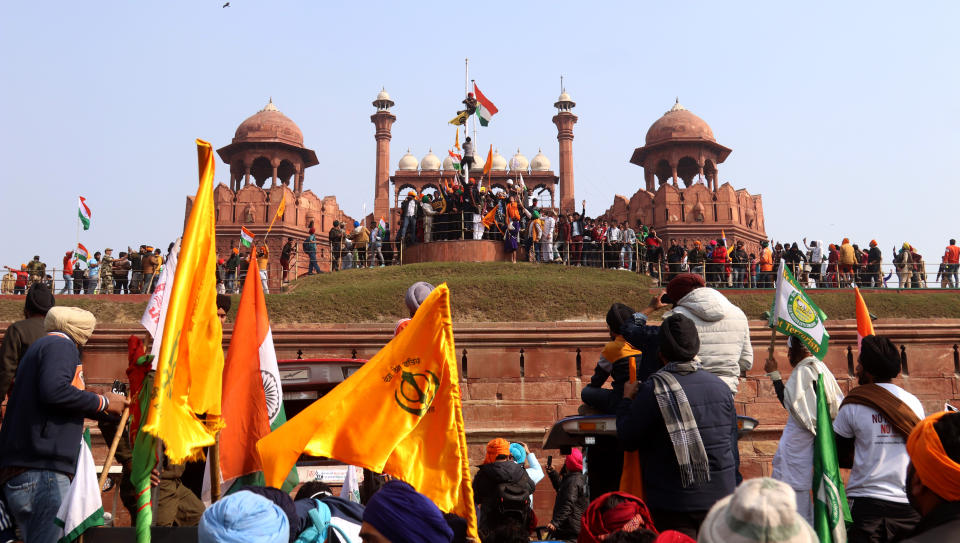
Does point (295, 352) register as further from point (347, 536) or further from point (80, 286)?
point (80, 286)

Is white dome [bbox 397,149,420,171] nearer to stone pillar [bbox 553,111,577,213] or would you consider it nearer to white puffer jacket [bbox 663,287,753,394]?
stone pillar [bbox 553,111,577,213]

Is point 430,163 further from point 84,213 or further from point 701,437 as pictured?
point 701,437

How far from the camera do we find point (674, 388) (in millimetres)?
3934

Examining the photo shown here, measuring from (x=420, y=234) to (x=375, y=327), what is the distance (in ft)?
33.9

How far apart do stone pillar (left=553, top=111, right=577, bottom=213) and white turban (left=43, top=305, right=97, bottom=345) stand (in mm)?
38461

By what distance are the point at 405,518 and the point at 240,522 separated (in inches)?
23.7

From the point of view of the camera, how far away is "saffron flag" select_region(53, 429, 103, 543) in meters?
4.05

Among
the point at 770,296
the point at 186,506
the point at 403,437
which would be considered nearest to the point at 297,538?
the point at 403,437

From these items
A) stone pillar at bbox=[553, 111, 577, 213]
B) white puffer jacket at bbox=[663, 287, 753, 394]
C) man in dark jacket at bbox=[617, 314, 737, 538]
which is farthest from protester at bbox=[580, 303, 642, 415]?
stone pillar at bbox=[553, 111, 577, 213]

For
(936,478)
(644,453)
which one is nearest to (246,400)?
(644,453)

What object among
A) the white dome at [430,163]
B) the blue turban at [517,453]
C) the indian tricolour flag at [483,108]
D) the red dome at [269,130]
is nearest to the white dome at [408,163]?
the white dome at [430,163]

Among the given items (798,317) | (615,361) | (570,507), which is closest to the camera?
(615,361)

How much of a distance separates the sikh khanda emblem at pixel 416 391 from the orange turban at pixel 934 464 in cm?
198

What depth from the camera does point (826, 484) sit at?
448cm
